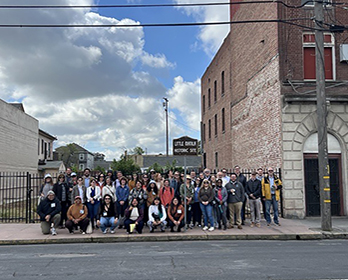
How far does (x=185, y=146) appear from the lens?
12.4m

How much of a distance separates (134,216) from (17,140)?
2154 centimetres

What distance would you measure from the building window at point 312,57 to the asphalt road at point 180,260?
7.97 m

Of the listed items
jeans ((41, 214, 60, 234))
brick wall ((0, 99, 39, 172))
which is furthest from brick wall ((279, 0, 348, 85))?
brick wall ((0, 99, 39, 172))

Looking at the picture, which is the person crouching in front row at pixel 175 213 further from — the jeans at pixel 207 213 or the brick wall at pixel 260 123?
the brick wall at pixel 260 123

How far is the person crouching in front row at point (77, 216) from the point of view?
38.0 feet

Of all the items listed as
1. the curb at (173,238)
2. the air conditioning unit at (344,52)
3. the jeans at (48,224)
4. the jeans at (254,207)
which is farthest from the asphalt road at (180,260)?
the air conditioning unit at (344,52)

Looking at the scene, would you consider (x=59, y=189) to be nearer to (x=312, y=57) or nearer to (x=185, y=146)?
(x=185, y=146)

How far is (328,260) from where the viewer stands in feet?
26.1

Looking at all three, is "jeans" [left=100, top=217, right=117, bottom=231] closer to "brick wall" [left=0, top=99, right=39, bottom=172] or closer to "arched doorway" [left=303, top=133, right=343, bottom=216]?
"arched doorway" [left=303, top=133, right=343, bottom=216]

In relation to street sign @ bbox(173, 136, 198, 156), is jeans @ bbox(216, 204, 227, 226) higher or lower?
lower

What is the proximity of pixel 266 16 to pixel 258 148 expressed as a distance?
6.37 metres

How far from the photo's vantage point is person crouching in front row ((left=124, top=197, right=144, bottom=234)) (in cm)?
1166

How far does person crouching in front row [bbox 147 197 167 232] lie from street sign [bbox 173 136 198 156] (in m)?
1.73

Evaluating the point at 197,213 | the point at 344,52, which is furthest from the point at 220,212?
the point at 344,52
